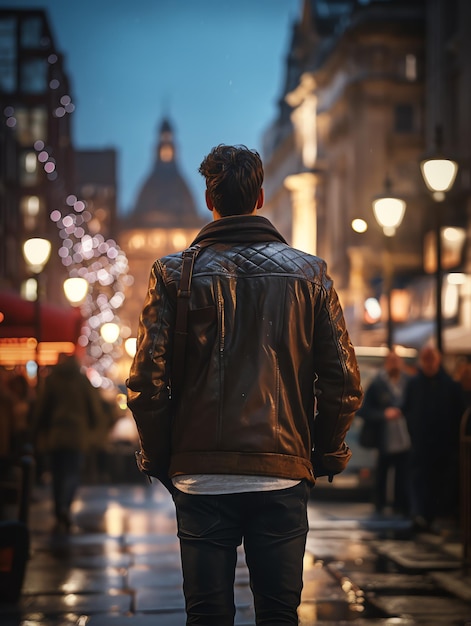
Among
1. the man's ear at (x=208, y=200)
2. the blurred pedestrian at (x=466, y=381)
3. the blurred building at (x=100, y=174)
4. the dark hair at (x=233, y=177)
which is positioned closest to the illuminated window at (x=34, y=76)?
the blurred building at (x=100, y=174)

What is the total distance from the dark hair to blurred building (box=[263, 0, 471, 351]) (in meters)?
22.9

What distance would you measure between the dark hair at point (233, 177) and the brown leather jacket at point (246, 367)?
7cm

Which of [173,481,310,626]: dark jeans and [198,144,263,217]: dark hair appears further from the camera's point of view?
[198,144,263,217]: dark hair

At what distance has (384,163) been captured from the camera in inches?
2076

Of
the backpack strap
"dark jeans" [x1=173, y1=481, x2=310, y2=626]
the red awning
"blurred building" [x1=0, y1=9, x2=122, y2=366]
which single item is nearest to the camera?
"dark jeans" [x1=173, y1=481, x2=310, y2=626]

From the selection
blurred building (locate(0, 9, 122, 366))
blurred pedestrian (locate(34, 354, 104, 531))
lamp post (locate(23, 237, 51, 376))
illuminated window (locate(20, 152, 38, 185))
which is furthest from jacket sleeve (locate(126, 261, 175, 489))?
illuminated window (locate(20, 152, 38, 185))

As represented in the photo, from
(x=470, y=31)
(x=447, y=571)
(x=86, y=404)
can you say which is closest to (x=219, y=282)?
(x=447, y=571)

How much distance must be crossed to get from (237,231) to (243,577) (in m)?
5.27

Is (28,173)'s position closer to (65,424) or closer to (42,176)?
(42,176)

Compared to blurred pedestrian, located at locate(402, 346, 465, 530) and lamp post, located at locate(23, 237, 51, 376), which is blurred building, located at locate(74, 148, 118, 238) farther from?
blurred pedestrian, located at locate(402, 346, 465, 530)

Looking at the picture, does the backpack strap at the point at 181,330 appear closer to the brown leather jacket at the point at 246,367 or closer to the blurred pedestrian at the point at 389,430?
the brown leather jacket at the point at 246,367

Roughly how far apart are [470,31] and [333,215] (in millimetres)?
26399

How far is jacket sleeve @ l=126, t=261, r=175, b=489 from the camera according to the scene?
428 centimetres

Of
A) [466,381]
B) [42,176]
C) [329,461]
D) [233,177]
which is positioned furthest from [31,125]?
[329,461]
